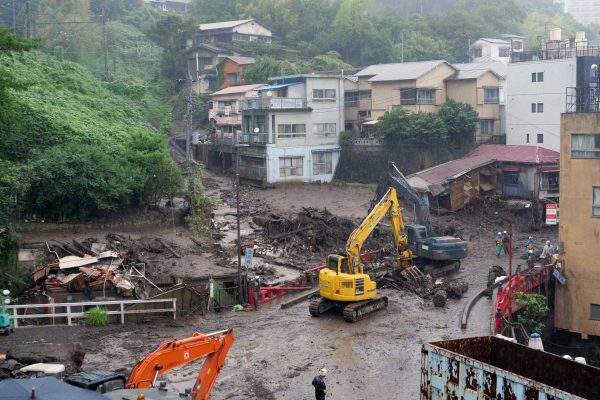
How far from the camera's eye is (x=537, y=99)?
49438mm

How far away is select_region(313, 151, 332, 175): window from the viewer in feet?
176

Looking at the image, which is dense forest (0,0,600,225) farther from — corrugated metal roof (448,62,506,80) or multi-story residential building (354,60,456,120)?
corrugated metal roof (448,62,506,80)

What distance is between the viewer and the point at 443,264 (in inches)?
1326

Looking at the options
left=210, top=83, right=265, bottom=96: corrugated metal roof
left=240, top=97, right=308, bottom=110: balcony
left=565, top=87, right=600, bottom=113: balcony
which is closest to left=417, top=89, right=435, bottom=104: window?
left=240, top=97, right=308, bottom=110: balcony

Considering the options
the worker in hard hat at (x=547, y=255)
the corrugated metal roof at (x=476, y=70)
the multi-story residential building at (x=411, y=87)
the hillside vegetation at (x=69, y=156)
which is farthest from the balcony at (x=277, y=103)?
the worker in hard hat at (x=547, y=255)

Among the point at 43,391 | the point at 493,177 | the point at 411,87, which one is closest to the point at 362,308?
the point at 43,391

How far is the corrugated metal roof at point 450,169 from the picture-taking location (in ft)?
147

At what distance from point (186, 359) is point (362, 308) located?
1200 centimetres

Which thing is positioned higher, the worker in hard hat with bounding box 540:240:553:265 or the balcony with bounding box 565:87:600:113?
the balcony with bounding box 565:87:600:113

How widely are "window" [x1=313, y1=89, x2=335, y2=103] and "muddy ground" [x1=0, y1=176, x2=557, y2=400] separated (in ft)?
71.0

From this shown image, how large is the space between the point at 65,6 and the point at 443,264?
193 ft

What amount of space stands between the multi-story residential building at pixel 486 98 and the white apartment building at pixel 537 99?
1384mm

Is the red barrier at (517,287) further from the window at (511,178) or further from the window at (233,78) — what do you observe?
the window at (233,78)

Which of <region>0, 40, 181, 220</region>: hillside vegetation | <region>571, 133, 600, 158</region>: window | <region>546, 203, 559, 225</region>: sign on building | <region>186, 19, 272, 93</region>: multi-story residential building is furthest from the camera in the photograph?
<region>186, 19, 272, 93</region>: multi-story residential building
